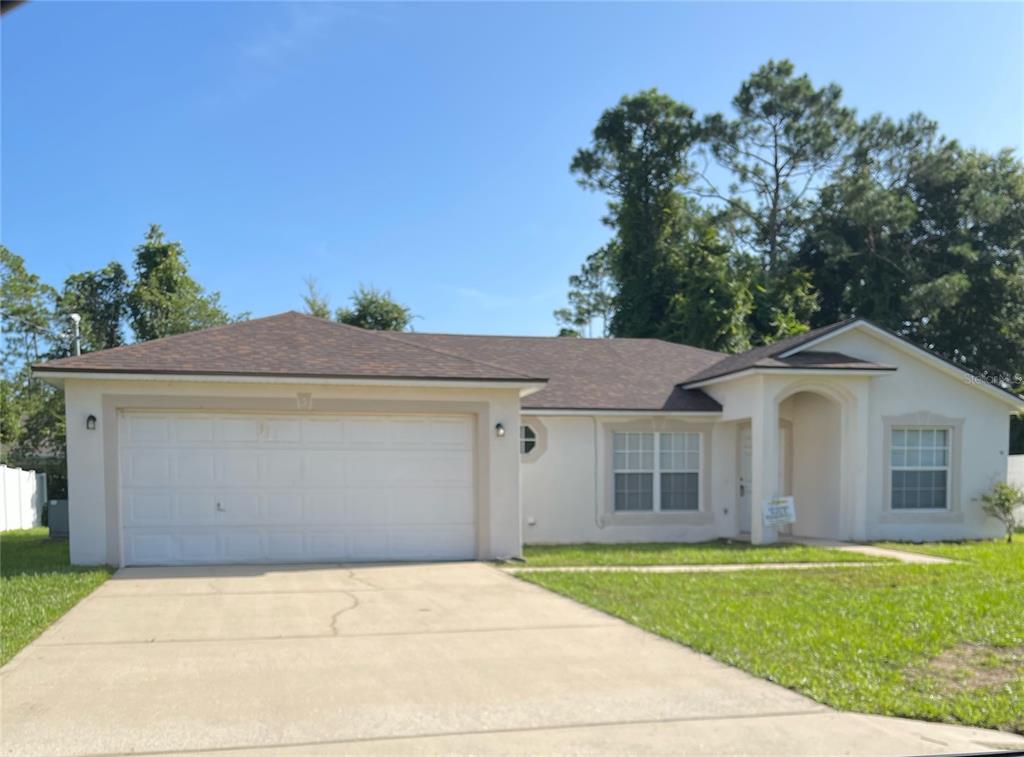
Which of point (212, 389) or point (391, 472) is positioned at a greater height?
point (212, 389)

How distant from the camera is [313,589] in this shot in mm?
11102

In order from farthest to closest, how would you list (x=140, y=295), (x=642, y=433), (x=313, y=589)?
(x=140, y=295), (x=642, y=433), (x=313, y=589)

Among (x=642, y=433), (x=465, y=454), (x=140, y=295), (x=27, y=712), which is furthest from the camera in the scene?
(x=140, y=295)

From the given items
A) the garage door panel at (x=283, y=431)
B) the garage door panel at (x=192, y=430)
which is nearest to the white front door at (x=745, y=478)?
the garage door panel at (x=283, y=431)

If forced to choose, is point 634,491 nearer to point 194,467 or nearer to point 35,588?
point 194,467

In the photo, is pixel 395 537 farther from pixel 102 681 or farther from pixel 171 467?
pixel 102 681

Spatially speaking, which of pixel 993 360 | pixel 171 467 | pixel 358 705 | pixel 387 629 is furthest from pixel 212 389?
pixel 993 360

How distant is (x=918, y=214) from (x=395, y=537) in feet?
112

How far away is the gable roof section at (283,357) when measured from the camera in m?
13.0

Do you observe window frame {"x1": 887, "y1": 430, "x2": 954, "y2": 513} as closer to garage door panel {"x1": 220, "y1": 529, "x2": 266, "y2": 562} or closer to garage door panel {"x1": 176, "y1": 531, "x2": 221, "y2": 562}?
garage door panel {"x1": 220, "y1": 529, "x2": 266, "y2": 562}

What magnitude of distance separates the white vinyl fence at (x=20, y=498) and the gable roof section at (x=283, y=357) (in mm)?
11540

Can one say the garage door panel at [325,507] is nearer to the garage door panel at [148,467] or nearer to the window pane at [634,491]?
the garage door panel at [148,467]

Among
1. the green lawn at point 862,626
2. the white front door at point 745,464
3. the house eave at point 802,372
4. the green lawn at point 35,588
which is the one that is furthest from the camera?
the white front door at point 745,464

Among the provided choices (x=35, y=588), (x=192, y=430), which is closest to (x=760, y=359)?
(x=192, y=430)
